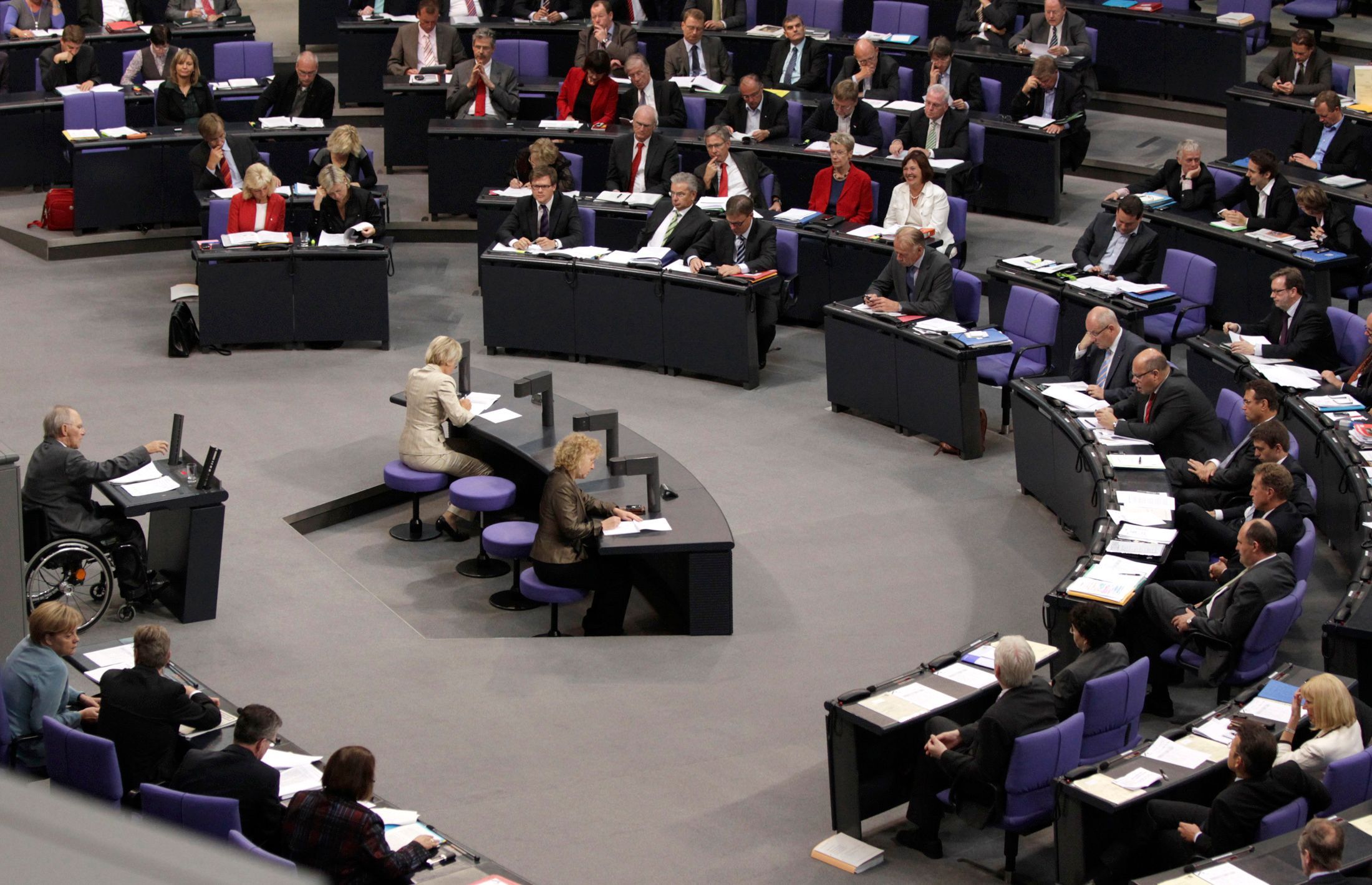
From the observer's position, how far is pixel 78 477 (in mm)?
7977

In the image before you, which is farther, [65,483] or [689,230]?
[689,230]

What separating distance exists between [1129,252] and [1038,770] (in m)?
6.74

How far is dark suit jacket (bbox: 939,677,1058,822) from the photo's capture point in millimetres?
6156

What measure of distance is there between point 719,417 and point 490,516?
7.53 feet

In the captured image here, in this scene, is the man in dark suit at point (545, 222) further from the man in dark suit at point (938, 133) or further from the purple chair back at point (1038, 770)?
the purple chair back at point (1038, 770)

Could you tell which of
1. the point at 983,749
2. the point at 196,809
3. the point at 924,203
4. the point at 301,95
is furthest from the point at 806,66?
the point at 196,809

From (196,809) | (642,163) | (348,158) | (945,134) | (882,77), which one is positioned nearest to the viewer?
(196,809)

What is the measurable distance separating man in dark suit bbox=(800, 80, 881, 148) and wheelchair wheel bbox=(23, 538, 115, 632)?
8.30 meters

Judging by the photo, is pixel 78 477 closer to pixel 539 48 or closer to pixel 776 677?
pixel 776 677

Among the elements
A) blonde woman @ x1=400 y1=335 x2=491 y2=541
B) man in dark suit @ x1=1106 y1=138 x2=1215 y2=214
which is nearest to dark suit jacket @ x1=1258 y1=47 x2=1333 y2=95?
man in dark suit @ x1=1106 y1=138 x2=1215 y2=214

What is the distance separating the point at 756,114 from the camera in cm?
1502

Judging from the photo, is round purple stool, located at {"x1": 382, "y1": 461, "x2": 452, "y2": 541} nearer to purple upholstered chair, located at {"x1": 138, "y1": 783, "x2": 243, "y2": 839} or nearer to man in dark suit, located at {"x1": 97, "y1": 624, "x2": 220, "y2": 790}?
man in dark suit, located at {"x1": 97, "y1": 624, "x2": 220, "y2": 790}

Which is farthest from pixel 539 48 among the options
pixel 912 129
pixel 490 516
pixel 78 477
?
pixel 78 477

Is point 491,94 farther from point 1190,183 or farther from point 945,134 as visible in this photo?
point 1190,183
